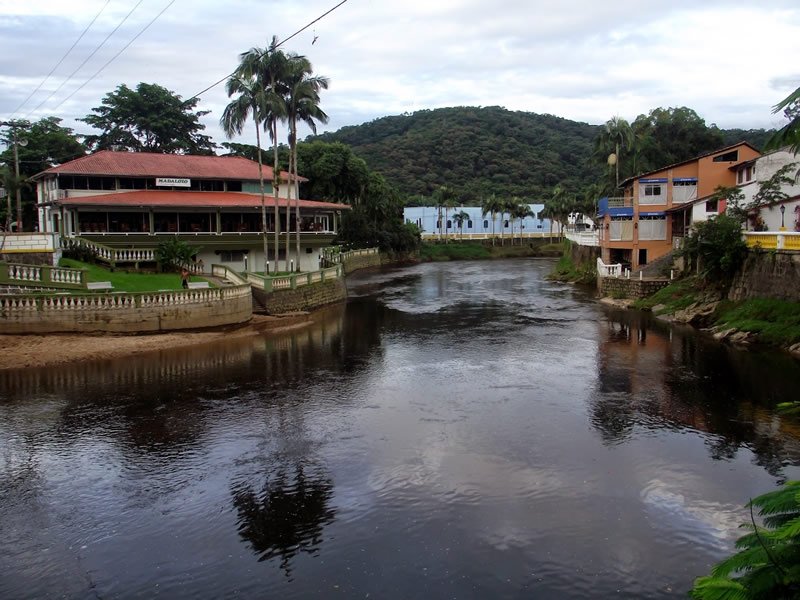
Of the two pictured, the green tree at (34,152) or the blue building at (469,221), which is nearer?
the green tree at (34,152)

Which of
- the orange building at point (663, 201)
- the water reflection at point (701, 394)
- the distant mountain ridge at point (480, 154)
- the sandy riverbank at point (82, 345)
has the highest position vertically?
the distant mountain ridge at point (480, 154)

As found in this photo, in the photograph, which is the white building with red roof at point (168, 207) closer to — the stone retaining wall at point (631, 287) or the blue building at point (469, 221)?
the stone retaining wall at point (631, 287)

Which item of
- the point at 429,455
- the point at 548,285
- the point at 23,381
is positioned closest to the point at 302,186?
the point at 548,285

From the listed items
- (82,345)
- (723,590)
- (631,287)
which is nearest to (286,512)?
(723,590)

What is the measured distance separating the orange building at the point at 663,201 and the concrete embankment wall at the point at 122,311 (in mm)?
32929

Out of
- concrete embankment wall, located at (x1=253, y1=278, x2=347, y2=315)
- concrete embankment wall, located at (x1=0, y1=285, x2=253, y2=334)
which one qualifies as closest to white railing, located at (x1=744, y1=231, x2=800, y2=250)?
concrete embankment wall, located at (x1=253, y1=278, x2=347, y2=315)

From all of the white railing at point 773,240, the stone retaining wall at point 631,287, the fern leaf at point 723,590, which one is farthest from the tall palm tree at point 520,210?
the fern leaf at point 723,590

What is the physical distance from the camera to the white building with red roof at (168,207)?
49.5m

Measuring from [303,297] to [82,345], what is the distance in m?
17.5

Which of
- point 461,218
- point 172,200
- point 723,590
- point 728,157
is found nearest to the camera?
point 723,590

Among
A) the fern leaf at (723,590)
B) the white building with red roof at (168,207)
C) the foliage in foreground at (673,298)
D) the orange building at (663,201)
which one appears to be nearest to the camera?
the fern leaf at (723,590)

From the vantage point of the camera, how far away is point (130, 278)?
40.9 m

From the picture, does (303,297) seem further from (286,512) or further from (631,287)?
(286,512)

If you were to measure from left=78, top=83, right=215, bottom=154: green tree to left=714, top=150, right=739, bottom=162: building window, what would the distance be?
61.1 m
